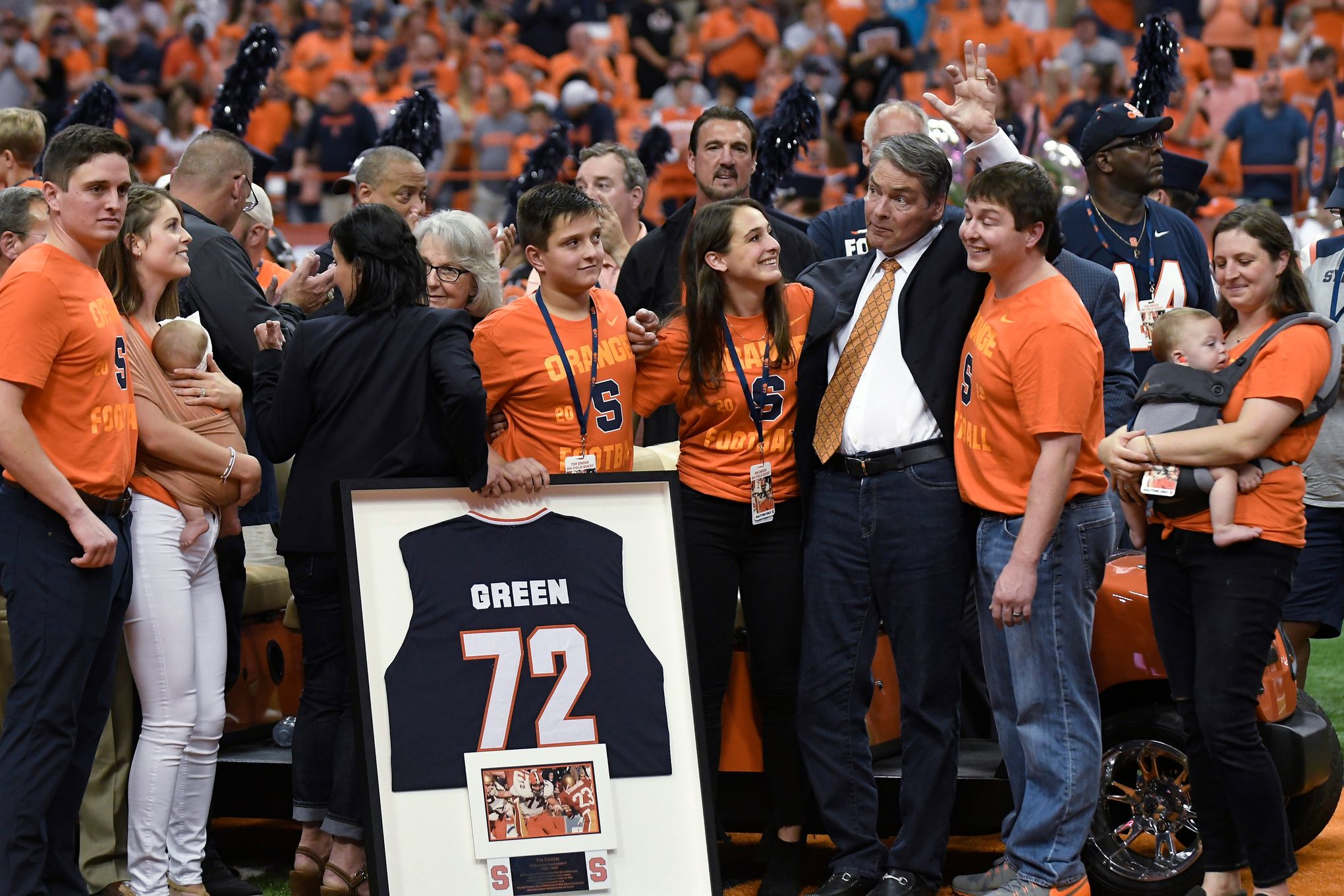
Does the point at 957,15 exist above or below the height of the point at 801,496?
above

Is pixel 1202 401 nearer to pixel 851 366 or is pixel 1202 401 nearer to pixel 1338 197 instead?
pixel 851 366

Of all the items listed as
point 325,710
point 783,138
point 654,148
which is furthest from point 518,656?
point 654,148

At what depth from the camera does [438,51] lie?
1709cm

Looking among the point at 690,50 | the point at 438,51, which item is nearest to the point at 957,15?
the point at 690,50

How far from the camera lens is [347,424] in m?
4.40

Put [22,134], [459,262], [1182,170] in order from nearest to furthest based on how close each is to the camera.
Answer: [459,262], [22,134], [1182,170]

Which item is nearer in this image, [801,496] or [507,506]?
[507,506]

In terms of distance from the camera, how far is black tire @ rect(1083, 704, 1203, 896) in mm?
4750

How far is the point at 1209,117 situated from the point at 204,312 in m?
11.4

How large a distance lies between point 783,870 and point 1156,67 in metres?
4.02

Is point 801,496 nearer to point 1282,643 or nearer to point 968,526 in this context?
point 968,526

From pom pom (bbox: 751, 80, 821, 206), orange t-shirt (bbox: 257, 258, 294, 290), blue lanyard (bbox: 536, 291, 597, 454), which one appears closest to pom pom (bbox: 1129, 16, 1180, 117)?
pom pom (bbox: 751, 80, 821, 206)

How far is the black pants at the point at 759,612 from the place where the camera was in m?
4.68

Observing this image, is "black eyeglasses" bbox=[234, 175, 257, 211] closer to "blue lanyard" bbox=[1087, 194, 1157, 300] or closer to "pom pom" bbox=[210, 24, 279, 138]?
"pom pom" bbox=[210, 24, 279, 138]
